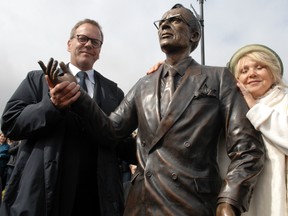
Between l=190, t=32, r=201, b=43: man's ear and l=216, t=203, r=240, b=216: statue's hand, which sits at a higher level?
l=190, t=32, r=201, b=43: man's ear

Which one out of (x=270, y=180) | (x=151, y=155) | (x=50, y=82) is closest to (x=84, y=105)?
(x=50, y=82)

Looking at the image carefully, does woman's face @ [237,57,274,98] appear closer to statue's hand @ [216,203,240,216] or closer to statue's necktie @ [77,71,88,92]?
statue's hand @ [216,203,240,216]

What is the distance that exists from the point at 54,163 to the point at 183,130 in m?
1.06

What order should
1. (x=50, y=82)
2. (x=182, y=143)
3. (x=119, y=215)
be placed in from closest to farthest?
(x=182, y=143)
(x=50, y=82)
(x=119, y=215)

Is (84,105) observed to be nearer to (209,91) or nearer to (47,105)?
(47,105)

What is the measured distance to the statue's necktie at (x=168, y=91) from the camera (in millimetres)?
2906

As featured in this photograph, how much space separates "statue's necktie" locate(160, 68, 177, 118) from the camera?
9.53 ft

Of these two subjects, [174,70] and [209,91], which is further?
[174,70]

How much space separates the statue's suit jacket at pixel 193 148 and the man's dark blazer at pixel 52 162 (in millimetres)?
317

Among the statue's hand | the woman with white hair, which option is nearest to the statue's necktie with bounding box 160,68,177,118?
the woman with white hair

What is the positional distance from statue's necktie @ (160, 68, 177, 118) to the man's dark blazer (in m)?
0.58

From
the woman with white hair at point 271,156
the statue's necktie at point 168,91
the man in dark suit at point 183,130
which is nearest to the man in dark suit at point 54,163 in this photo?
the man in dark suit at point 183,130

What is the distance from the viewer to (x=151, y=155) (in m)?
2.79

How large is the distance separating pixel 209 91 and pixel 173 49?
1.67 feet
